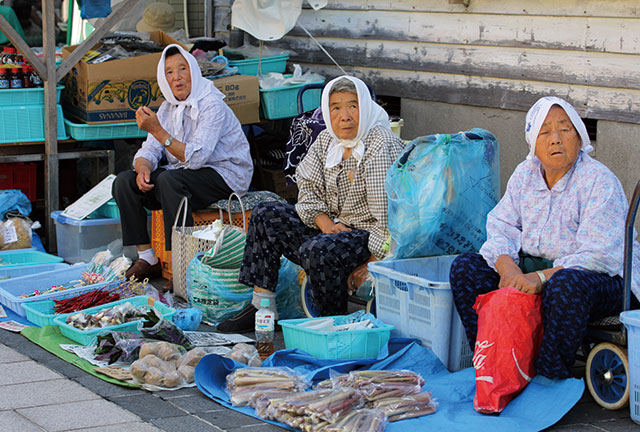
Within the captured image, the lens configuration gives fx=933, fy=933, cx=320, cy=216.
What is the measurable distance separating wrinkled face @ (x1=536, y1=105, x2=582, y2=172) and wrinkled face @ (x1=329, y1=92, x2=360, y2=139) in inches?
48.3

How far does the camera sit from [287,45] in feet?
28.0

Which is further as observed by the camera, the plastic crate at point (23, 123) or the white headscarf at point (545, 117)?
the plastic crate at point (23, 123)

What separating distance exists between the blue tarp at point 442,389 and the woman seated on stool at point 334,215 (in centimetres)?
58

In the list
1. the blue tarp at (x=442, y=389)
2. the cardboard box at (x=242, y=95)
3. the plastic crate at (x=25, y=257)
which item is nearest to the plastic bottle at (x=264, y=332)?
the blue tarp at (x=442, y=389)

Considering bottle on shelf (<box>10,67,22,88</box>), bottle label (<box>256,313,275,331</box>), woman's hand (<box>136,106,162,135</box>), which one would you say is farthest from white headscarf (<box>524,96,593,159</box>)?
bottle on shelf (<box>10,67,22,88</box>)

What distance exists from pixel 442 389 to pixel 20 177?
4.64m

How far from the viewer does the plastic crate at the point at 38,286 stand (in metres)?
5.43

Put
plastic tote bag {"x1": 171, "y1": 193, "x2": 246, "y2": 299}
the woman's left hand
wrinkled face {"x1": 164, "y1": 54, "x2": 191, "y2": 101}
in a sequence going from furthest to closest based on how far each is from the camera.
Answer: wrinkled face {"x1": 164, "y1": 54, "x2": 191, "y2": 101}
plastic tote bag {"x1": 171, "y1": 193, "x2": 246, "y2": 299}
the woman's left hand

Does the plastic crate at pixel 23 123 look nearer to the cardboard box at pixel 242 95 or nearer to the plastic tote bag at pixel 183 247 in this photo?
the cardboard box at pixel 242 95

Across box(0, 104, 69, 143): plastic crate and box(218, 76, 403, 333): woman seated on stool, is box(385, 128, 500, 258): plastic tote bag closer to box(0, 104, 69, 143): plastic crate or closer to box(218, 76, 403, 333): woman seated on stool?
box(218, 76, 403, 333): woman seated on stool

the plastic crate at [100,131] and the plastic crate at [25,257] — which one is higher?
the plastic crate at [100,131]

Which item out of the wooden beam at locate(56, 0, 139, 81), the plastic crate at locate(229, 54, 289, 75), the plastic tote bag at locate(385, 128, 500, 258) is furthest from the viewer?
the plastic crate at locate(229, 54, 289, 75)

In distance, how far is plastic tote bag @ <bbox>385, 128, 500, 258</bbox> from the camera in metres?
4.58

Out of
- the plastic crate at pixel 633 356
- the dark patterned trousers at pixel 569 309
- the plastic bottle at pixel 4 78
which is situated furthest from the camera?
the plastic bottle at pixel 4 78
